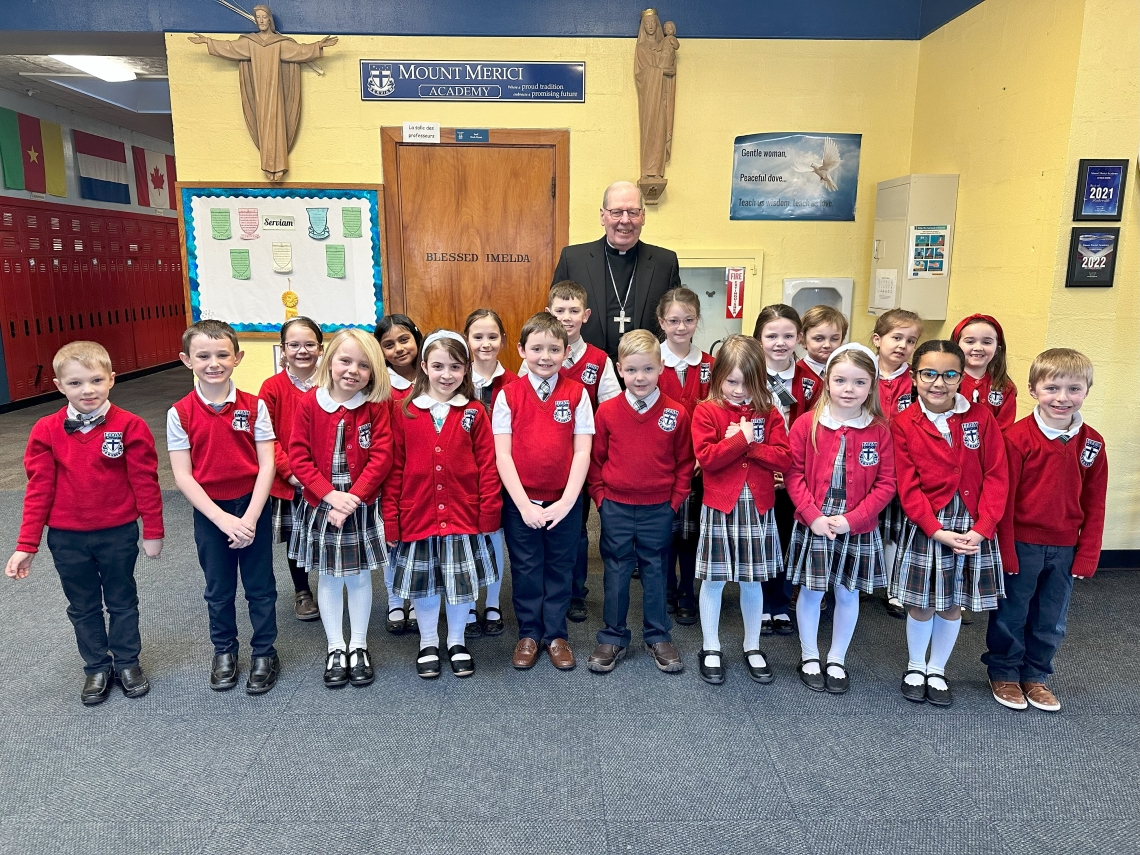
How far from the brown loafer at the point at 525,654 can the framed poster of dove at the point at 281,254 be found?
227 centimetres

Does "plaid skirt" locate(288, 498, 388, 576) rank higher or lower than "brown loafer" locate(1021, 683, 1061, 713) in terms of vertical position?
higher

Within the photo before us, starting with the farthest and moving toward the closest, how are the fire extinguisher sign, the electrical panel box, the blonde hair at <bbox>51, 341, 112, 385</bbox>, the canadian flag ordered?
the canadian flag → the fire extinguisher sign → the electrical panel box → the blonde hair at <bbox>51, 341, 112, 385</bbox>

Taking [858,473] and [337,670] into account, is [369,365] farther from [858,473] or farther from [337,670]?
[858,473]

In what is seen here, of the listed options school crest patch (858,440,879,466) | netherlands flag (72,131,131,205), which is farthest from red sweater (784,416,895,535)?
netherlands flag (72,131,131,205)

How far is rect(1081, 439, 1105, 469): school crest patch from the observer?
7.02 ft

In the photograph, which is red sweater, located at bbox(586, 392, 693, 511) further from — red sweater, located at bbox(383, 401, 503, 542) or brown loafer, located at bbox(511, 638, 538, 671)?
brown loafer, located at bbox(511, 638, 538, 671)

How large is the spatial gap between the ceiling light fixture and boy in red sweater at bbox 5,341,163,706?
4.61 metres

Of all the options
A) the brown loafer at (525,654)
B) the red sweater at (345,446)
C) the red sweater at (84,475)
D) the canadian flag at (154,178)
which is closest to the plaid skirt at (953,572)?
the brown loafer at (525,654)

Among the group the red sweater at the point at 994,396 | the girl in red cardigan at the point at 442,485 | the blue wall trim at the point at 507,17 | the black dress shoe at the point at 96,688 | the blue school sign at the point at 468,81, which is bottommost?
the black dress shoe at the point at 96,688

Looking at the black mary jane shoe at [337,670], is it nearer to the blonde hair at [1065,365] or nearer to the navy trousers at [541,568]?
the navy trousers at [541,568]

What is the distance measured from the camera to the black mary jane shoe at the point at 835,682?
7.52 ft

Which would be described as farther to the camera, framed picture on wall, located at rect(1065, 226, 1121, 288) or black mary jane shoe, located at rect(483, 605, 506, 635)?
framed picture on wall, located at rect(1065, 226, 1121, 288)

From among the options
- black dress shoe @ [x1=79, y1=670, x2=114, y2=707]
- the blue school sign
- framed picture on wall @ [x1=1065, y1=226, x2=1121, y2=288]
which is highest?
the blue school sign

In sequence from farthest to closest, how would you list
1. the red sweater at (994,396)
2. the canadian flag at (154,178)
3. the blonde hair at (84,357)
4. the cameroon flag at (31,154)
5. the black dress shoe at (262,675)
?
the canadian flag at (154,178)
the cameroon flag at (31,154)
the red sweater at (994,396)
the black dress shoe at (262,675)
the blonde hair at (84,357)
